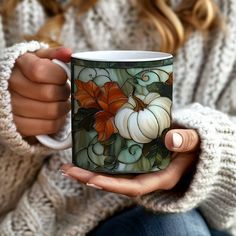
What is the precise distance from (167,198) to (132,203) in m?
0.14

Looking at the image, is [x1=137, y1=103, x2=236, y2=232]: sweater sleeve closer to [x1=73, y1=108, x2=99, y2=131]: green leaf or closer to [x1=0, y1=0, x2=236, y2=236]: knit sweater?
[x1=0, y1=0, x2=236, y2=236]: knit sweater

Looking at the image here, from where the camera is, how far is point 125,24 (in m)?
0.99

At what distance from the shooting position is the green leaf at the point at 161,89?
0.65 meters

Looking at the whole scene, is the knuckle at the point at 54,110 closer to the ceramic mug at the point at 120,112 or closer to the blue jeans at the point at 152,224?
the ceramic mug at the point at 120,112

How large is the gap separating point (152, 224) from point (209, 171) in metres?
0.13

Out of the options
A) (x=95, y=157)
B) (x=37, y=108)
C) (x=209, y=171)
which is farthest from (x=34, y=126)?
(x=209, y=171)

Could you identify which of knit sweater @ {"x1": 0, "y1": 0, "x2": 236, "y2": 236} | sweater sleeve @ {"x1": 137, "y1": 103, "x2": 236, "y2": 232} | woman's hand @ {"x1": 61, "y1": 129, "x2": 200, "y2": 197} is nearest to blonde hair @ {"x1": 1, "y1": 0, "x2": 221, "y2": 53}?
knit sweater @ {"x1": 0, "y1": 0, "x2": 236, "y2": 236}

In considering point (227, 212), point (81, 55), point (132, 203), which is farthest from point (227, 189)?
point (81, 55)

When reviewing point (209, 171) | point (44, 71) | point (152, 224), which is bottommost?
point (152, 224)

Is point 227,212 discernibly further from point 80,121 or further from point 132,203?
point 80,121

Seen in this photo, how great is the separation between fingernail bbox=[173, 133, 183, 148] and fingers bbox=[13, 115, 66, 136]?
6.9 inches

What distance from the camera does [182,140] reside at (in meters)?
0.69

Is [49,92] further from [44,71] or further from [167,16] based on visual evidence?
[167,16]

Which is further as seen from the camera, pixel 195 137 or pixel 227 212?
pixel 227 212
